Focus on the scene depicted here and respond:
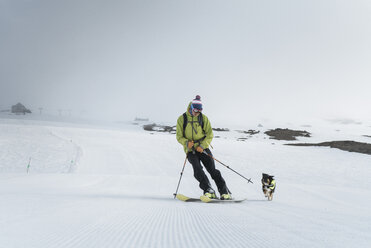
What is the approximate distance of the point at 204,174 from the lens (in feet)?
17.4

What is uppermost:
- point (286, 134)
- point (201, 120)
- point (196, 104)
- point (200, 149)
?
point (196, 104)

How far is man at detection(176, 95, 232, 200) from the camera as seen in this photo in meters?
5.28

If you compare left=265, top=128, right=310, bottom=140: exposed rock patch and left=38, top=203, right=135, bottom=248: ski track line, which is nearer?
left=38, top=203, right=135, bottom=248: ski track line

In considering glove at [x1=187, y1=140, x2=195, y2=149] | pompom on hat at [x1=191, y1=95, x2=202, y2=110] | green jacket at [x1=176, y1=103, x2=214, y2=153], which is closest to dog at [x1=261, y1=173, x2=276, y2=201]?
green jacket at [x1=176, y1=103, x2=214, y2=153]

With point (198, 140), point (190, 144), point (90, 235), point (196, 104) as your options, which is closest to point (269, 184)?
point (198, 140)

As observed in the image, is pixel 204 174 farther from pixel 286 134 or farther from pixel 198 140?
pixel 286 134

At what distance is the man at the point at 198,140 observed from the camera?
528 cm

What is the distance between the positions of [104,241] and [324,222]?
8.38 ft

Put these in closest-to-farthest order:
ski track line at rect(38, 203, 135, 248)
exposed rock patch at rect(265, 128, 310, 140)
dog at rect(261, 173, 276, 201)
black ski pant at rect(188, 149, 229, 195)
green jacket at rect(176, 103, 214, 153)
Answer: ski track line at rect(38, 203, 135, 248) < black ski pant at rect(188, 149, 229, 195) < green jacket at rect(176, 103, 214, 153) < dog at rect(261, 173, 276, 201) < exposed rock patch at rect(265, 128, 310, 140)

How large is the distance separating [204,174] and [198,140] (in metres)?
0.79

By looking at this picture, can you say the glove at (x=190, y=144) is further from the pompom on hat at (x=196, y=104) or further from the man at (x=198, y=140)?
the pompom on hat at (x=196, y=104)

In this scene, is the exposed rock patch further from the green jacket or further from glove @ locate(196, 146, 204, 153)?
glove @ locate(196, 146, 204, 153)

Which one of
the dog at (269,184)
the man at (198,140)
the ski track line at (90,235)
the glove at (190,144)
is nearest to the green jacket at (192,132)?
the man at (198,140)

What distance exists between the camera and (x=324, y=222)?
111 inches
